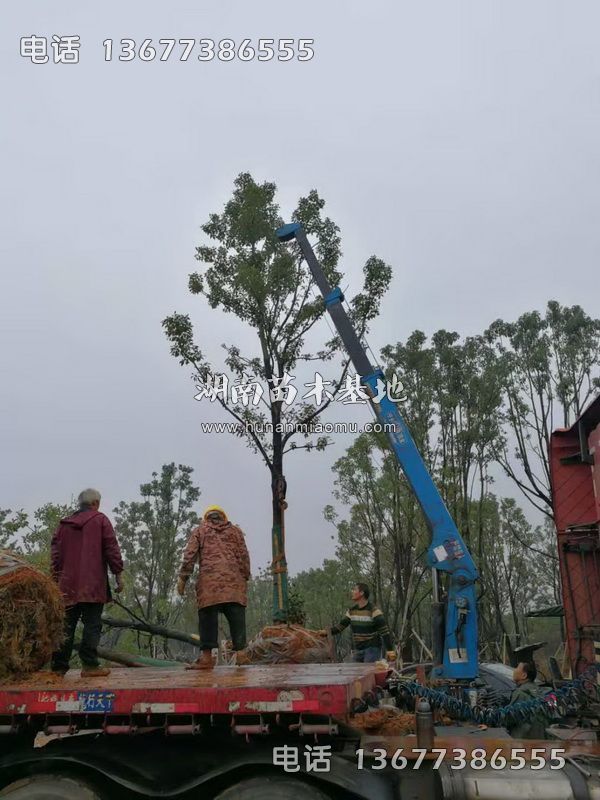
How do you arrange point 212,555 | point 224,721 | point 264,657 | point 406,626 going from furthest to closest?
point 406,626, point 264,657, point 212,555, point 224,721

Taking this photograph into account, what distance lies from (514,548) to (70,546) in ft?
99.7

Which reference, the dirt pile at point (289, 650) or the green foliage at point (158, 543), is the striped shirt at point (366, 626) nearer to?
the dirt pile at point (289, 650)

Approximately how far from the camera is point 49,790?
4.40 metres

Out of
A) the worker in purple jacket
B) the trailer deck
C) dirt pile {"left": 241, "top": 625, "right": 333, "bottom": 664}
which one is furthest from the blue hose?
the worker in purple jacket

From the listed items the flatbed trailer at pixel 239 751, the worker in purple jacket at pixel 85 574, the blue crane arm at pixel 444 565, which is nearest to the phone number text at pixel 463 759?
the flatbed trailer at pixel 239 751

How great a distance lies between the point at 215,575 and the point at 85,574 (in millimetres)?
1158

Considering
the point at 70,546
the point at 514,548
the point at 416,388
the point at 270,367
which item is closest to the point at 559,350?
the point at 416,388

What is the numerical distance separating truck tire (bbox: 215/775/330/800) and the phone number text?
0.36 meters

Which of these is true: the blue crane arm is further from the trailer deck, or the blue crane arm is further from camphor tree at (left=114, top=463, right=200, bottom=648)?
camphor tree at (left=114, top=463, right=200, bottom=648)

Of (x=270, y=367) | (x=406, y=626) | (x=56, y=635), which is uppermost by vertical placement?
(x=270, y=367)

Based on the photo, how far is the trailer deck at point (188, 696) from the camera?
411 centimetres

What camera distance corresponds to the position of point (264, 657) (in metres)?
6.84

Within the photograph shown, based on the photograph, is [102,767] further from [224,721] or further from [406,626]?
[406,626]

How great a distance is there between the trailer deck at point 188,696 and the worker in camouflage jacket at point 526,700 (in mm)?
1679
